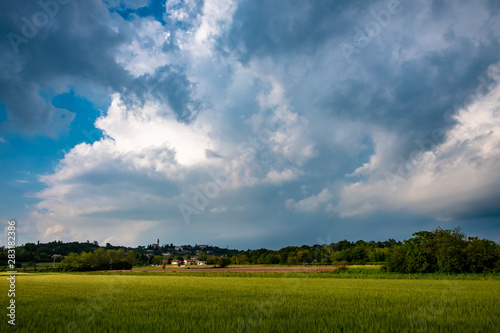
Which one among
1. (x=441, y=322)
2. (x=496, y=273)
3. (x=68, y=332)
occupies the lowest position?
(x=496, y=273)

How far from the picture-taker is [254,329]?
9422 mm

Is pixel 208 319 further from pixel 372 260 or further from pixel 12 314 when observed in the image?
pixel 372 260

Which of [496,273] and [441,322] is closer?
[441,322]

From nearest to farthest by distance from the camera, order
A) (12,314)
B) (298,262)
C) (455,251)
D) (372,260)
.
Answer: (12,314), (455,251), (372,260), (298,262)

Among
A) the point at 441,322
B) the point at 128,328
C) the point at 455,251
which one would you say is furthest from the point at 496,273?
the point at 128,328

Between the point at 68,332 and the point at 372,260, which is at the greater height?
the point at 68,332

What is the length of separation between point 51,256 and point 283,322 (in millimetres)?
178121

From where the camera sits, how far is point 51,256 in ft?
485

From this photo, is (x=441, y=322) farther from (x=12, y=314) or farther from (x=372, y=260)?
(x=372, y=260)

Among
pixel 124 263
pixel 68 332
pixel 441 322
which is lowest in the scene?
pixel 124 263

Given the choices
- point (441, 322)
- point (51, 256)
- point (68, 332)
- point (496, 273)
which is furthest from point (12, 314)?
point (51, 256)

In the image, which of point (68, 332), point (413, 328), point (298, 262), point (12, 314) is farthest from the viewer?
point (298, 262)

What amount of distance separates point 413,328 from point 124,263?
458 ft

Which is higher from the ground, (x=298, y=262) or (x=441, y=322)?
(x=441, y=322)
